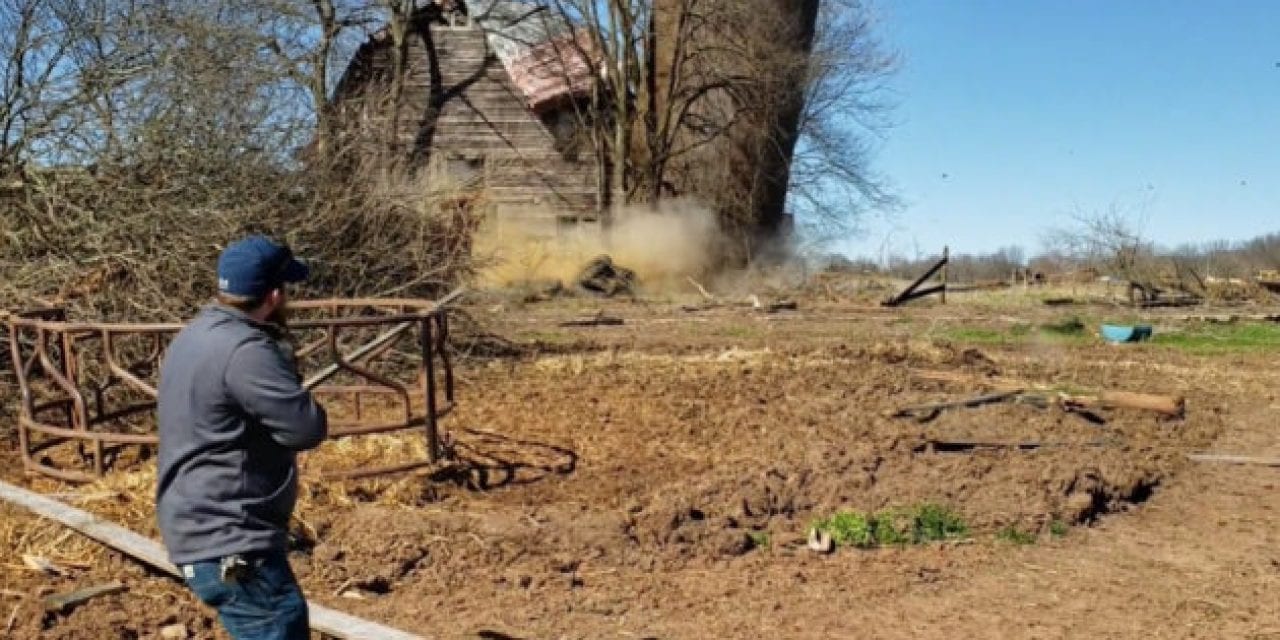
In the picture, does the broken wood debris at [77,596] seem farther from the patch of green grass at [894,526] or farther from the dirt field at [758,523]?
the patch of green grass at [894,526]

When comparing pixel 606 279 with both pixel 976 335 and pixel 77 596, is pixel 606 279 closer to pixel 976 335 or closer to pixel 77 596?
pixel 976 335

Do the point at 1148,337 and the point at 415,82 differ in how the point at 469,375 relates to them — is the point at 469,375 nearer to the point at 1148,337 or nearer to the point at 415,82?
the point at 1148,337

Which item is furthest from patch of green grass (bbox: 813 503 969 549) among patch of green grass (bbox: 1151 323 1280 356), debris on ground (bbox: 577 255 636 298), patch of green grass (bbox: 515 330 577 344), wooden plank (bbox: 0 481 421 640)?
debris on ground (bbox: 577 255 636 298)

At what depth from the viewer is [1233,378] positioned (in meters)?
14.8

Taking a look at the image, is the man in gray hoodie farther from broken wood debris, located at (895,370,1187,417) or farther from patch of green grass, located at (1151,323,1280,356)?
patch of green grass, located at (1151,323,1280,356)

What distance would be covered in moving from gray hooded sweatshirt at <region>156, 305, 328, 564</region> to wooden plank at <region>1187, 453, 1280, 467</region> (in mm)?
8110

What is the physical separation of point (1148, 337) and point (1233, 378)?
5303 millimetres

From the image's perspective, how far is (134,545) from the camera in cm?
634

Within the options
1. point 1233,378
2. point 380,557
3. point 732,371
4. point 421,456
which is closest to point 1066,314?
point 1233,378

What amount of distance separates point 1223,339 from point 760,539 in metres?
15.5

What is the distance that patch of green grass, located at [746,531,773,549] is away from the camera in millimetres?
7069

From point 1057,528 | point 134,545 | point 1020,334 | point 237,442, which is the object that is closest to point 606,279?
point 1020,334

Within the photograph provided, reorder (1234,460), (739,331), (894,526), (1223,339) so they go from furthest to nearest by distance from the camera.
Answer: (739,331) < (1223,339) < (1234,460) < (894,526)

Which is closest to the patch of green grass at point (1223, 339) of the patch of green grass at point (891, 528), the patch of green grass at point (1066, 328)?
the patch of green grass at point (1066, 328)
